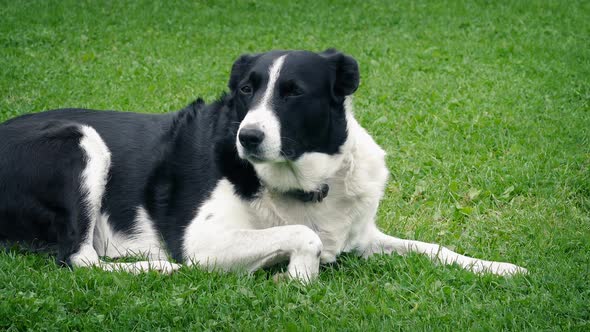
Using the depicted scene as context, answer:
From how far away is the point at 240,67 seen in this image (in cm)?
394

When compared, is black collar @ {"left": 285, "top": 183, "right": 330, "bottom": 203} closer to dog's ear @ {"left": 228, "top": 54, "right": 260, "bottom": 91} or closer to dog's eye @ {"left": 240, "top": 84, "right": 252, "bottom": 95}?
dog's eye @ {"left": 240, "top": 84, "right": 252, "bottom": 95}

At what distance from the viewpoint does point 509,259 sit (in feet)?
13.0

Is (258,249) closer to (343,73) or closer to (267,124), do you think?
(267,124)

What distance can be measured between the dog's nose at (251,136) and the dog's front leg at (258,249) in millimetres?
517

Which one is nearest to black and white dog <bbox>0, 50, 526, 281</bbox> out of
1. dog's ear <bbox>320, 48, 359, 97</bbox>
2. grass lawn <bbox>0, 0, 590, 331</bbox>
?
dog's ear <bbox>320, 48, 359, 97</bbox>

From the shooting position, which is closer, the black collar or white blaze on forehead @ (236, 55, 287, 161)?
white blaze on forehead @ (236, 55, 287, 161)

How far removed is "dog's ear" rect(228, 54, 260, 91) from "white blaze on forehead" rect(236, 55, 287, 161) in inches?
14.8

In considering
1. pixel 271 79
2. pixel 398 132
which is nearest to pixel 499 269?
pixel 271 79

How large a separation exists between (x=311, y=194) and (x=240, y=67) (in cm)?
85

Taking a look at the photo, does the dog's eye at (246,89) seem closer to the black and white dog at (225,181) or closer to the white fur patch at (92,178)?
the black and white dog at (225,181)

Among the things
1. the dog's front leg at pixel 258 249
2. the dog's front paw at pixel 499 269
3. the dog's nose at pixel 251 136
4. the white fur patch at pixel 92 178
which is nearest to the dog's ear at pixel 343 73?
the dog's nose at pixel 251 136

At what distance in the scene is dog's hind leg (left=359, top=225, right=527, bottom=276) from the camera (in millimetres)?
3703

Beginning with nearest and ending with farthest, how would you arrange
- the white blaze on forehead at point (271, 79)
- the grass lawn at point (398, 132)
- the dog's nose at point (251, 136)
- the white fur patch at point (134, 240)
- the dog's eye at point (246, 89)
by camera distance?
the grass lawn at point (398, 132), the dog's nose at point (251, 136), the white blaze on forehead at point (271, 79), the dog's eye at point (246, 89), the white fur patch at point (134, 240)

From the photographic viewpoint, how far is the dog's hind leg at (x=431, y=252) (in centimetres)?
370
